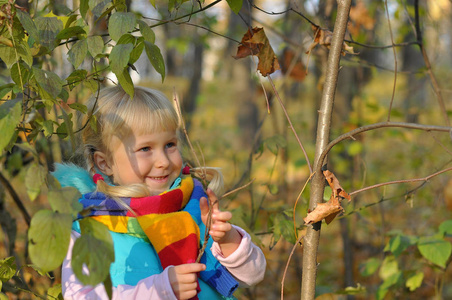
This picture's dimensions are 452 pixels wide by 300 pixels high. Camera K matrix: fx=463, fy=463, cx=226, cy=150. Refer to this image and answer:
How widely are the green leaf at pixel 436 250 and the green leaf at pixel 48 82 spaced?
1.75 m

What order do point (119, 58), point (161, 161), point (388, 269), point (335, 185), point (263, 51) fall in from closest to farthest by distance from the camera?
point (119, 58)
point (335, 185)
point (263, 51)
point (161, 161)
point (388, 269)

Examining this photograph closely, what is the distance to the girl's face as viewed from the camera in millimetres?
1634

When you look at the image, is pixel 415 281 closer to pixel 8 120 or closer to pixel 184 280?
pixel 184 280

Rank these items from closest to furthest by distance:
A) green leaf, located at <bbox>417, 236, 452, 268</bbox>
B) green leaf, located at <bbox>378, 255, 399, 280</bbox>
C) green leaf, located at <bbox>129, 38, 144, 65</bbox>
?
green leaf, located at <bbox>129, 38, 144, 65</bbox> < green leaf, located at <bbox>417, 236, 452, 268</bbox> < green leaf, located at <bbox>378, 255, 399, 280</bbox>

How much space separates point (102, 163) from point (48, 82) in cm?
69

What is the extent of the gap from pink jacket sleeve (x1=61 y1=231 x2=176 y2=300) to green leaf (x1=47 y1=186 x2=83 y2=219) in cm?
54

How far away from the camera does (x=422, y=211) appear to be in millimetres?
6445

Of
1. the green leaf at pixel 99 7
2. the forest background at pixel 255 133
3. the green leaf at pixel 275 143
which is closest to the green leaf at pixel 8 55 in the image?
the forest background at pixel 255 133

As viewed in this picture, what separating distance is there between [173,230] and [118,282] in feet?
0.78

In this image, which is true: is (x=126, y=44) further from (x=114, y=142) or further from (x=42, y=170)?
(x=114, y=142)

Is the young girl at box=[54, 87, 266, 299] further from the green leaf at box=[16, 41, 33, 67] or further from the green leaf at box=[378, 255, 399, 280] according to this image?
the green leaf at box=[378, 255, 399, 280]

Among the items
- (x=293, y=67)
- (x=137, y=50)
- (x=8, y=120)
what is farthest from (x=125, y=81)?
(x=293, y=67)

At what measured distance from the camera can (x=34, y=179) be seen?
0.89 m

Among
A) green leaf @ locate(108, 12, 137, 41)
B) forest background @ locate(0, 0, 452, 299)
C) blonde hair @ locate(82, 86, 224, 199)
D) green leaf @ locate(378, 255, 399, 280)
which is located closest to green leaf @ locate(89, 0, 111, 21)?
forest background @ locate(0, 0, 452, 299)
